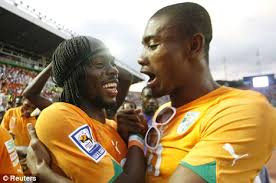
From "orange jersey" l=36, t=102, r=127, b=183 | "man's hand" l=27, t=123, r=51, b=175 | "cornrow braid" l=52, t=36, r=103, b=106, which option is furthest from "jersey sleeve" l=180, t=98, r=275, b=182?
"cornrow braid" l=52, t=36, r=103, b=106

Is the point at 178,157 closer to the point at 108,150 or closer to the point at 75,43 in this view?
the point at 108,150

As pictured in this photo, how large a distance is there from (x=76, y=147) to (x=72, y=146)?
22 millimetres

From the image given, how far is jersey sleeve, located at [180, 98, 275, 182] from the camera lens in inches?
53.1

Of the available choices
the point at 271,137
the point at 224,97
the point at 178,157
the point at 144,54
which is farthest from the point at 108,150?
the point at 271,137

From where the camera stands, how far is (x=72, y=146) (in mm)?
1663

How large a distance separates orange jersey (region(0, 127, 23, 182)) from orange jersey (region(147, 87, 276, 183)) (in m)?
1.12

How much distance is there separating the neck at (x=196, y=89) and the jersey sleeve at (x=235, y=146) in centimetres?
37

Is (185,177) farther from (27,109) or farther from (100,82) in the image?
(27,109)

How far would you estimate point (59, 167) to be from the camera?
1.74 m

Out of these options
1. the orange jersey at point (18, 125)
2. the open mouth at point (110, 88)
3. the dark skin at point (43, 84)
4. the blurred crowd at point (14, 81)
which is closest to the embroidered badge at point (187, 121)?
the open mouth at point (110, 88)

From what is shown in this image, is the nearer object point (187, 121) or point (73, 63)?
point (187, 121)

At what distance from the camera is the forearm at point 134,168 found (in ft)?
5.32

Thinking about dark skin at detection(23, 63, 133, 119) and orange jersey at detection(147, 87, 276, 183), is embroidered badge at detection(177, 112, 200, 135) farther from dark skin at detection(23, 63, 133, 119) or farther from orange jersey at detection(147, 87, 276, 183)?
dark skin at detection(23, 63, 133, 119)

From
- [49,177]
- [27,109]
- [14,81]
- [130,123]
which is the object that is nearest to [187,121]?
[130,123]
